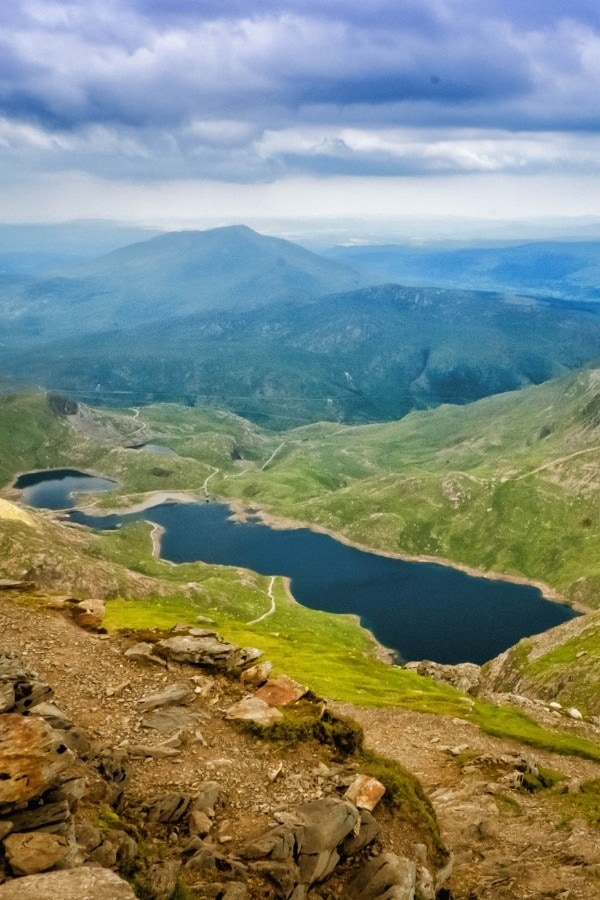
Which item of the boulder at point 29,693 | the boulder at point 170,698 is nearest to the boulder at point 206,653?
the boulder at point 170,698

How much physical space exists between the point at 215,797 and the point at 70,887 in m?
11.9

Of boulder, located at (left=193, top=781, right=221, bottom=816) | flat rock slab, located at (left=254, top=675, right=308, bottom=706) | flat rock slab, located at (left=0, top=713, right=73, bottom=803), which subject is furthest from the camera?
flat rock slab, located at (left=254, top=675, right=308, bottom=706)

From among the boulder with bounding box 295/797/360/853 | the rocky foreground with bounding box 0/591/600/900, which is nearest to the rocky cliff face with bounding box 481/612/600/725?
the rocky foreground with bounding box 0/591/600/900

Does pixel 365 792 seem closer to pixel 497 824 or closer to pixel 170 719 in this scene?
pixel 170 719

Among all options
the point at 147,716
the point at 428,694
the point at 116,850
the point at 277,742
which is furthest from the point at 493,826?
the point at 428,694

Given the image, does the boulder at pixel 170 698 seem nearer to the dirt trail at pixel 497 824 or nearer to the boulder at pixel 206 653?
the boulder at pixel 206 653

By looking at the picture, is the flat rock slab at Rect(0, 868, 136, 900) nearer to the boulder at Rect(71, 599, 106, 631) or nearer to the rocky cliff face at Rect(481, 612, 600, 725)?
the boulder at Rect(71, 599, 106, 631)

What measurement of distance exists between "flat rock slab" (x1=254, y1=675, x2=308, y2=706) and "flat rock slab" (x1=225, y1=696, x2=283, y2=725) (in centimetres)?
114

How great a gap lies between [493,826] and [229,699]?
22601 mm

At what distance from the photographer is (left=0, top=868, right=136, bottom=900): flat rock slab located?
24578mm

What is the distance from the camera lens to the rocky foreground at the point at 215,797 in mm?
28953

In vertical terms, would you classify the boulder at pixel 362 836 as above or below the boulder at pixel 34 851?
below

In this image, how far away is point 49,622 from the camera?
5525 centimetres

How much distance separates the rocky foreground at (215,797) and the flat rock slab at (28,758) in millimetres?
62
